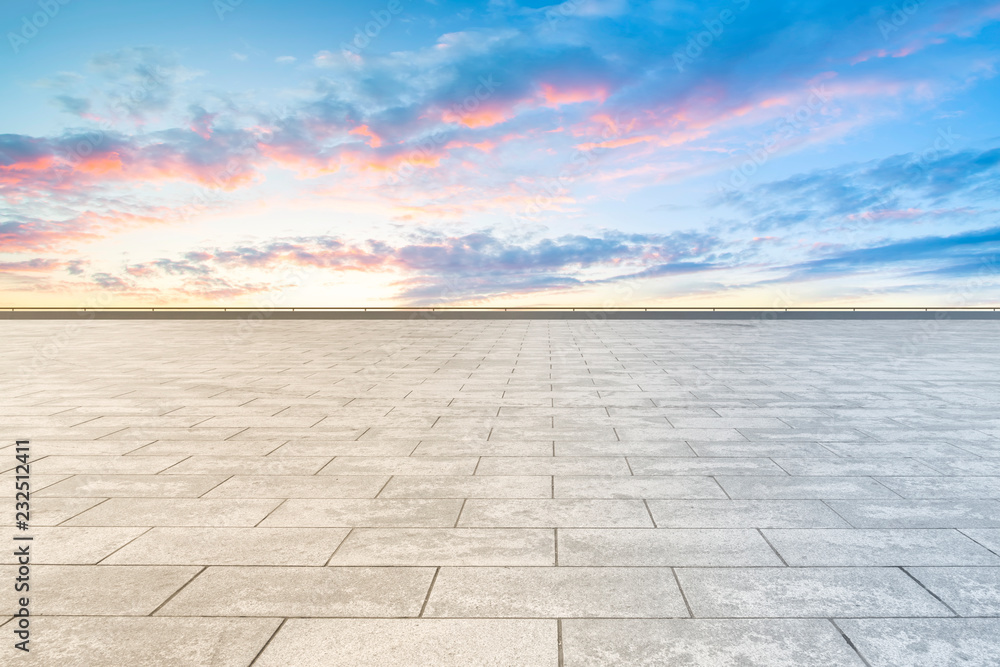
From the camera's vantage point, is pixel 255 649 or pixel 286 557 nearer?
pixel 255 649

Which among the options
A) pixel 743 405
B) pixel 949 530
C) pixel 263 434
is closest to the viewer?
pixel 949 530

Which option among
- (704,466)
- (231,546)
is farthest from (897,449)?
(231,546)

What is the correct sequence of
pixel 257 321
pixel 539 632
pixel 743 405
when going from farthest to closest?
pixel 257 321
pixel 743 405
pixel 539 632

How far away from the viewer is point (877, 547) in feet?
14.4

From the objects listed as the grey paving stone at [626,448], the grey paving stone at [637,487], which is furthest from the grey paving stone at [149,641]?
the grey paving stone at [626,448]

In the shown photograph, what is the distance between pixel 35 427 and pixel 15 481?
2.68 m

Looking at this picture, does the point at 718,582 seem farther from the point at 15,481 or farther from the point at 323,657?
the point at 15,481

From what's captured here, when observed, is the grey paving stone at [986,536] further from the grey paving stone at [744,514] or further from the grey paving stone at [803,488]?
the grey paving stone at [744,514]

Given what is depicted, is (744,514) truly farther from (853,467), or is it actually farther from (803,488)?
(853,467)

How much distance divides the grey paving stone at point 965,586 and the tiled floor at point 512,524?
0.02 meters

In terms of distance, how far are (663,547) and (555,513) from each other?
965 millimetres

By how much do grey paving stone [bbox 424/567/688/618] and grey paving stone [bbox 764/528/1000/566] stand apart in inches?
42.1

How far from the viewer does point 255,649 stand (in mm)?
3201

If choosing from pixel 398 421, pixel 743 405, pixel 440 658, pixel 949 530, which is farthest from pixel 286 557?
pixel 743 405
